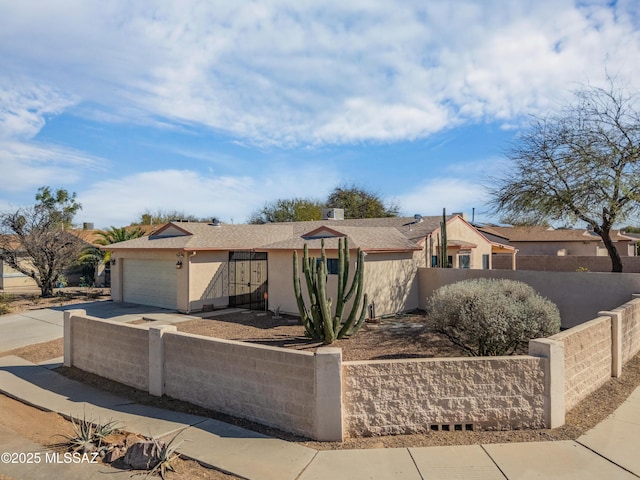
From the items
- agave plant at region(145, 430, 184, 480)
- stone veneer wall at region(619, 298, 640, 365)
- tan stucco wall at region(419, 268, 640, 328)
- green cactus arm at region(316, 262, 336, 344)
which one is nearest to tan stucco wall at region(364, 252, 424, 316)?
tan stucco wall at region(419, 268, 640, 328)

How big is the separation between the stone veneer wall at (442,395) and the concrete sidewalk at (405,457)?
0.49 meters

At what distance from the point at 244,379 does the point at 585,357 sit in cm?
647

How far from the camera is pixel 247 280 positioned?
20.0 meters

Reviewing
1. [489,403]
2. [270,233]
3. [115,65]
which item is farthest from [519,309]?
[270,233]

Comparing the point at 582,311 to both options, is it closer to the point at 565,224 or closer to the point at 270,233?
the point at 565,224

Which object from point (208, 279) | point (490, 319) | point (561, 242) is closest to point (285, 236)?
point (208, 279)

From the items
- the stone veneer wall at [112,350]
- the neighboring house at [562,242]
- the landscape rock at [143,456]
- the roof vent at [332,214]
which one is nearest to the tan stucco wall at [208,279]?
the stone veneer wall at [112,350]

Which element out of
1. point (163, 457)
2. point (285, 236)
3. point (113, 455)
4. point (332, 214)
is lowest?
point (113, 455)

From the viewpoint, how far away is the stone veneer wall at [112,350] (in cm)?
875

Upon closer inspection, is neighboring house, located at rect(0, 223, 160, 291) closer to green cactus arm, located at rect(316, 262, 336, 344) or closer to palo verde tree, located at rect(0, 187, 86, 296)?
palo verde tree, located at rect(0, 187, 86, 296)

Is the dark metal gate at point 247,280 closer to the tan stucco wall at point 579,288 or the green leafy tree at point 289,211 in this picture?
the tan stucco wall at point 579,288

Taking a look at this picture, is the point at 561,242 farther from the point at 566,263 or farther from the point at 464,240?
the point at 464,240

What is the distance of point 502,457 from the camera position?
18.5ft

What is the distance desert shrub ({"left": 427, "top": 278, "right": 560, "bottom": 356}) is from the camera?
9000mm
